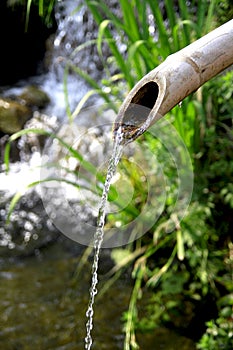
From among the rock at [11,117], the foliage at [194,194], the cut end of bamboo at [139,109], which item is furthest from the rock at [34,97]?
the cut end of bamboo at [139,109]

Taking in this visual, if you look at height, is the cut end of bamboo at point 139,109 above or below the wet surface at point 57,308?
above

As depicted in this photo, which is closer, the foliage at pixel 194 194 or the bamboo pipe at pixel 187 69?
the bamboo pipe at pixel 187 69

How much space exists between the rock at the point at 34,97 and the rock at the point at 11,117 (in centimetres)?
19

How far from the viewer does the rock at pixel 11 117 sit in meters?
4.28

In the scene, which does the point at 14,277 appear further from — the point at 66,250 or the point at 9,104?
the point at 9,104

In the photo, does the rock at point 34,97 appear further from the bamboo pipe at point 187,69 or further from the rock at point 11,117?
the bamboo pipe at point 187,69

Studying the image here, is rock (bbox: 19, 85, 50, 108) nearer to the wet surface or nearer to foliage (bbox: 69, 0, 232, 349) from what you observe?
the wet surface

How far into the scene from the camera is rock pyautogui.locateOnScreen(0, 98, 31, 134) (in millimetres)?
4281

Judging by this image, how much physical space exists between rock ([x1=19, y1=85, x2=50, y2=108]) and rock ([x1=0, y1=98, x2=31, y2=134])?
0.64 feet

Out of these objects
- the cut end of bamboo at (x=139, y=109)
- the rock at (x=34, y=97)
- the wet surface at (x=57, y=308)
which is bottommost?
the wet surface at (x=57, y=308)

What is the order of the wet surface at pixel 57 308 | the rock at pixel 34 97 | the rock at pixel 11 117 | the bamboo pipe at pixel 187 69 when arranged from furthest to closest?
1. the rock at pixel 34 97
2. the rock at pixel 11 117
3. the wet surface at pixel 57 308
4. the bamboo pipe at pixel 187 69

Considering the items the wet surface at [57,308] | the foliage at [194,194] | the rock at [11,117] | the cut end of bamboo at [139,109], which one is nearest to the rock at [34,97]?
the rock at [11,117]

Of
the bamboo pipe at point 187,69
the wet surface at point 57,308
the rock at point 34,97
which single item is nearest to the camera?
the bamboo pipe at point 187,69

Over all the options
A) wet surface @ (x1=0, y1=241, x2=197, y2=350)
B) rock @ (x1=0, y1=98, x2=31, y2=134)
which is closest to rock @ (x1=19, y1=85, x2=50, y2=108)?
rock @ (x1=0, y1=98, x2=31, y2=134)
